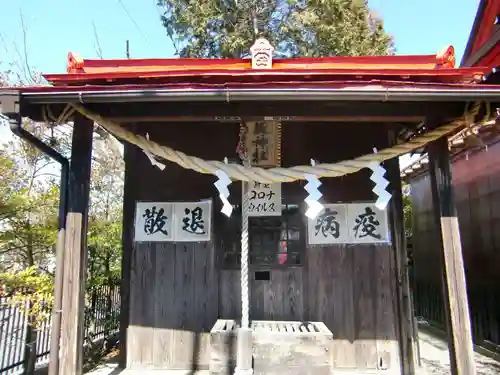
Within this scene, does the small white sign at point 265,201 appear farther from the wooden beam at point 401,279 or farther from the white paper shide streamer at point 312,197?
the wooden beam at point 401,279

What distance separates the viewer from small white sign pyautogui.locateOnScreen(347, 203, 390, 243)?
5.66 meters

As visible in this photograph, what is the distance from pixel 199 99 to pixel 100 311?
5.43 m

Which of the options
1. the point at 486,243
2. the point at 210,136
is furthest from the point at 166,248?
the point at 486,243

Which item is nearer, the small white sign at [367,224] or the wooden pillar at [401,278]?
the wooden pillar at [401,278]

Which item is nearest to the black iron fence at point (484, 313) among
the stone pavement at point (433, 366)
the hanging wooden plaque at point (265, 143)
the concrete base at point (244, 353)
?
the stone pavement at point (433, 366)

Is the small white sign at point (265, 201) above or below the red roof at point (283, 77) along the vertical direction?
below

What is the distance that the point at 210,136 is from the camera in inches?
240

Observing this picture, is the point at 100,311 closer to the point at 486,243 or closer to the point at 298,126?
the point at 298,126

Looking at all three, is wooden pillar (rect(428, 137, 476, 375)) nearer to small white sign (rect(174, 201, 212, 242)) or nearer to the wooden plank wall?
small white sign (rect(174, 201, 212, 242))

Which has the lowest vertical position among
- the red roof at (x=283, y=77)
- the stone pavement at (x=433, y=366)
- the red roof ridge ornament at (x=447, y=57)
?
the stone pavement at (x=433, y=366)

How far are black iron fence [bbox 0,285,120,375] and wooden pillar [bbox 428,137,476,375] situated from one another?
18.0 feet

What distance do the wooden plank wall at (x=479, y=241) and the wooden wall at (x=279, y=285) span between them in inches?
102

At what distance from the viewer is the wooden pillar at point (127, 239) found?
5.80 meters

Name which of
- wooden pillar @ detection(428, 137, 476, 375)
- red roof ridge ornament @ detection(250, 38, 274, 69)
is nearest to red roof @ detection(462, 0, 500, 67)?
wooden pillar @ detection(428, 137, 476, 375)
